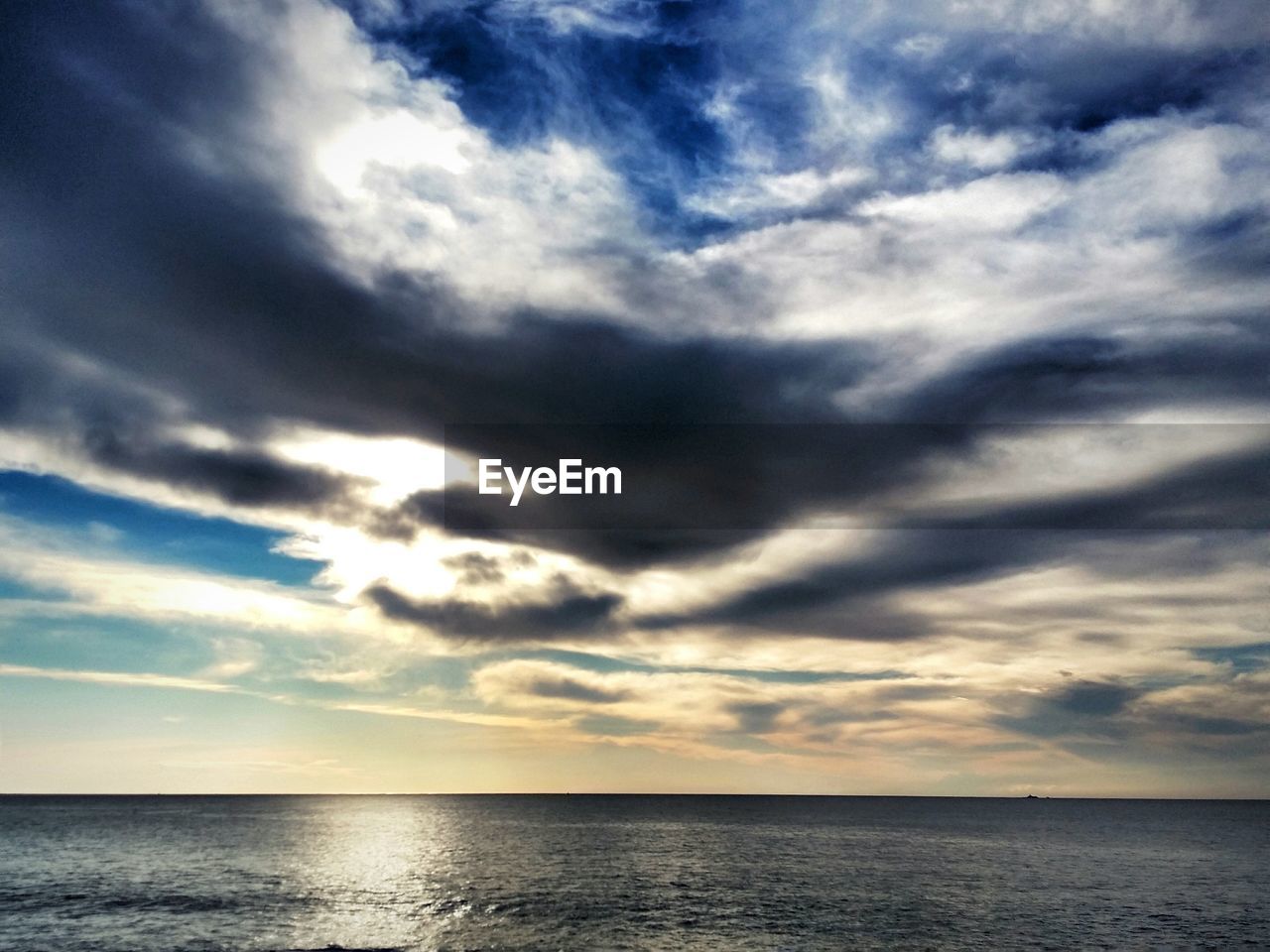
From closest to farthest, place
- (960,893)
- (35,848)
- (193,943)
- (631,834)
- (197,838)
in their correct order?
1. (193,943)
2. (960,893)
3. (35,848)
4. (197,838)
5. (631,834)

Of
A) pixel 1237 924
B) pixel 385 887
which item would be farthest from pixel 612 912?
pixel 1237 924

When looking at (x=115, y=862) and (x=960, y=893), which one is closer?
(x=960, y=893)

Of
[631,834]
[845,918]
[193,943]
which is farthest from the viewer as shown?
[631,834]

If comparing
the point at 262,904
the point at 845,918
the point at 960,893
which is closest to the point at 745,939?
the point at 845,918

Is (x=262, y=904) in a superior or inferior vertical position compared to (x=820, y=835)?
superior

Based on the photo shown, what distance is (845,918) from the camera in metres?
74.4

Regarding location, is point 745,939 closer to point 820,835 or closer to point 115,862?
point 115,862

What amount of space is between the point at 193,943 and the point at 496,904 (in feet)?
87.6

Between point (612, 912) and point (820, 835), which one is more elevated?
point (612, 912)

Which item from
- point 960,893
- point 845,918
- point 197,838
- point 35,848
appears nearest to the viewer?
point 845,918

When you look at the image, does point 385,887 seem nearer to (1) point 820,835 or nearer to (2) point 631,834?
(2) point 631,834

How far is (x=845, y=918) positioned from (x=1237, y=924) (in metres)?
36.3

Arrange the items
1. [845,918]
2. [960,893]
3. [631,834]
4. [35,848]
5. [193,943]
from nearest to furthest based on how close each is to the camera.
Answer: [193,943] → [845,918] → [960,893] → [35,848] → [631,834]

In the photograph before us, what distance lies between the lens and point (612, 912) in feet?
247
